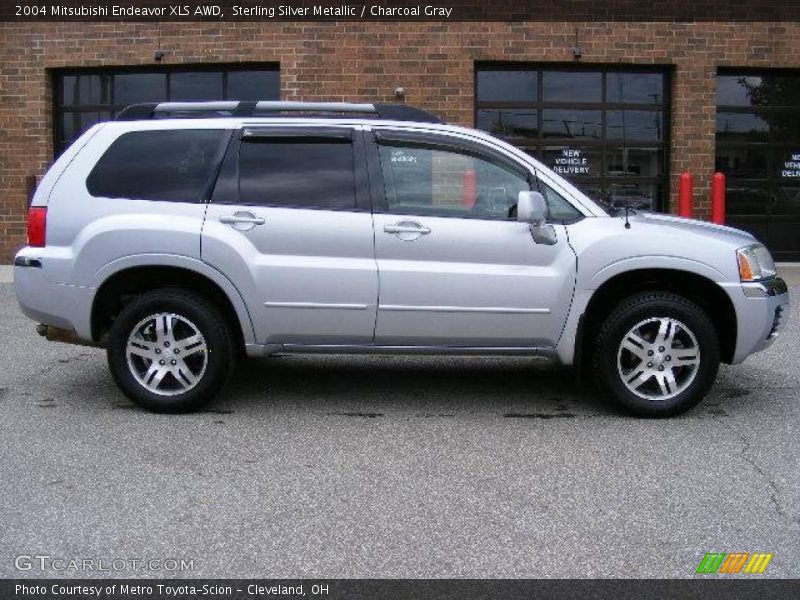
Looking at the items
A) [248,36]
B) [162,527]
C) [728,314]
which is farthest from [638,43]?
[162,527]

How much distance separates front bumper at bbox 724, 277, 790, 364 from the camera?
5.92 m

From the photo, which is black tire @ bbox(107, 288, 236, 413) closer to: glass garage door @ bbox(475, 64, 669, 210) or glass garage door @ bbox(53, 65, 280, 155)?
glass garage door @ bbox(53, 65, 280, 155)

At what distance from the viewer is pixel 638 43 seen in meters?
14.3

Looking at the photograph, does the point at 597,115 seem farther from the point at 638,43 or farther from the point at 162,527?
the point at 162,527

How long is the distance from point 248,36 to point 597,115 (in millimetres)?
5341

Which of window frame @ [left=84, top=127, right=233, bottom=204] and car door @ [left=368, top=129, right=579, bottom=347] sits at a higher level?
window frame @ [left=84, top=127, right=233, bottom=204]

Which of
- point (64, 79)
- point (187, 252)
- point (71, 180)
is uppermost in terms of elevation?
point (64, 79)

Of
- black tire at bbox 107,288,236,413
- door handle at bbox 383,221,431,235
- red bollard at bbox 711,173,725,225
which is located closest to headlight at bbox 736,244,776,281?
door handle at bbox 383,221,431,235

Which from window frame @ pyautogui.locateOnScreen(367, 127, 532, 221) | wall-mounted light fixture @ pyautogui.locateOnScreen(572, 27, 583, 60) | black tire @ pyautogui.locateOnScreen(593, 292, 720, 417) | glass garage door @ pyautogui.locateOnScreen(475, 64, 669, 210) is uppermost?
wall-mounted light fixture @ pyautogui.locateOnScreen(572, 27, 583, 60)

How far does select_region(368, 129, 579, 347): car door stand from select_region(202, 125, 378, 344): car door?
14 centimetres

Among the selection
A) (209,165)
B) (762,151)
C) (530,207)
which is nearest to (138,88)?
(209,165)

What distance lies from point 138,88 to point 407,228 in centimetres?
1024

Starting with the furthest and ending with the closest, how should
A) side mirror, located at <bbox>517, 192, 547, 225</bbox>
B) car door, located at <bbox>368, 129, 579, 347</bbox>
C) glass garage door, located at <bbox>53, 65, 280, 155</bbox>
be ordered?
glass garage door, located at <bbox>53, 65, 280, 155</bbox>, car door, located at <bbox>368, 129, 579, 347</bbox>, side mirror, located at <bbox>517, 192, 547, 225</bbox>

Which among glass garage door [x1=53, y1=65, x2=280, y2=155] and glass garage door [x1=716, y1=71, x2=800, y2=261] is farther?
glass garage door [x1=716, y1=71, x2=800, y2=261]
